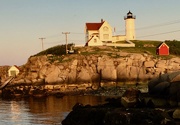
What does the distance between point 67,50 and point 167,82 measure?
184 ft

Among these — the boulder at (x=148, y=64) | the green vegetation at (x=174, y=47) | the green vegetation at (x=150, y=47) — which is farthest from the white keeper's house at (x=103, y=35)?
the boulder at (x=148, y=64)

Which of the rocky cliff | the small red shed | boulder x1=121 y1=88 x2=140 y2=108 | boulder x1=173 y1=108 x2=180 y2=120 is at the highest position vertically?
the small red shed

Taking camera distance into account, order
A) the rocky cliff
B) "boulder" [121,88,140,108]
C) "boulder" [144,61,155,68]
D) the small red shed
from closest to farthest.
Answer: "boulder" [121,88,140,108] → the rocky cliff → "boulder" [144,61,155,68] → the small red shed

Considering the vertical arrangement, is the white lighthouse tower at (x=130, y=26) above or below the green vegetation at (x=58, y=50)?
above

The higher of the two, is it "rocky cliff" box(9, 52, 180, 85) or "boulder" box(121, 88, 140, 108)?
"rocky cliff" box(9, 52, 180, 85)

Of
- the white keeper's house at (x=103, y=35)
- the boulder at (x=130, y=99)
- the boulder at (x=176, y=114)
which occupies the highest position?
the white keeper's house at (x=103, y=35)

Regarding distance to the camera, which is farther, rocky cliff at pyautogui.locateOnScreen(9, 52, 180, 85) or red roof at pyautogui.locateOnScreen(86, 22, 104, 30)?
red roof at pyautogui.locateOnScreen(86, 22, 104, 30)

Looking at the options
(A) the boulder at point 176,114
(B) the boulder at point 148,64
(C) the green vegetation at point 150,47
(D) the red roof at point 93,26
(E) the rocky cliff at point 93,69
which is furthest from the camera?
(D) the red roof at point 93,26

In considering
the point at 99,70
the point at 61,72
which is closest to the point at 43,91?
the point at 61,72

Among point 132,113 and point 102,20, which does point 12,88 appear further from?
point 132,113

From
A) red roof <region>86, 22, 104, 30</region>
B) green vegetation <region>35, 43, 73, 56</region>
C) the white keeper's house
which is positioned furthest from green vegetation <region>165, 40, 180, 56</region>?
green vegetation <region>35, 43, 73, 56</region>

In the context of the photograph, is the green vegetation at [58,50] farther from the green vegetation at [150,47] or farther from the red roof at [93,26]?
the green vegetation at [150,47]

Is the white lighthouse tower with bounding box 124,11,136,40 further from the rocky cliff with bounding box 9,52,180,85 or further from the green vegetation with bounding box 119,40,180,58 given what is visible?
the rocky cliff with bounding box 9,52,180,85

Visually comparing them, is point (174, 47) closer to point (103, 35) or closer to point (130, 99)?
point (103, 35)
